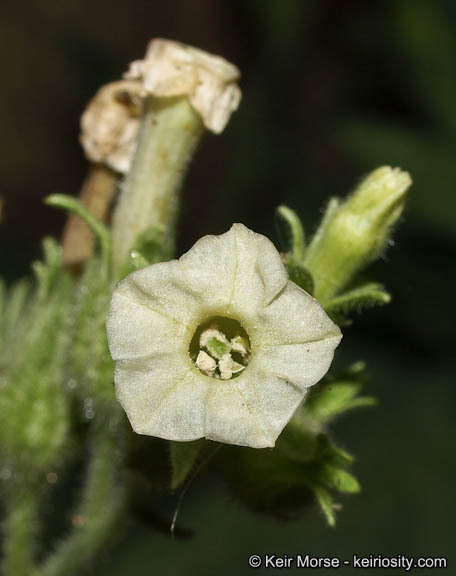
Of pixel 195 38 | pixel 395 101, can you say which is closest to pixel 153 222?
pixel 395 101

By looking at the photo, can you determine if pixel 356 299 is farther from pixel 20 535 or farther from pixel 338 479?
pixel 20 535

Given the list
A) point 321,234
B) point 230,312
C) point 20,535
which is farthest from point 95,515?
point 230,312

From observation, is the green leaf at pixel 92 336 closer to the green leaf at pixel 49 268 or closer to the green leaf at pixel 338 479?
the green leaf at pixel 49 268

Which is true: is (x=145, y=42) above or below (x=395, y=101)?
below

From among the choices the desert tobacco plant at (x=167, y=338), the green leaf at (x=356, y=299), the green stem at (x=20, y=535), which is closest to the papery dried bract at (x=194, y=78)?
the desert tobacco plant at (x=167, y=338)

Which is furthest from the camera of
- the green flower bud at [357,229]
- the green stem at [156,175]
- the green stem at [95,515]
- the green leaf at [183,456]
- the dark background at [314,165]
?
the dark background at [314,165]

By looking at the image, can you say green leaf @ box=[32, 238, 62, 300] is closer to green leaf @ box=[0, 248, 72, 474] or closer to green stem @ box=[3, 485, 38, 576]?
green leaf @ box=[0, 248, 72, 474]

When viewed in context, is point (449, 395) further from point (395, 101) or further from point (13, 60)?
point (13, 60)
